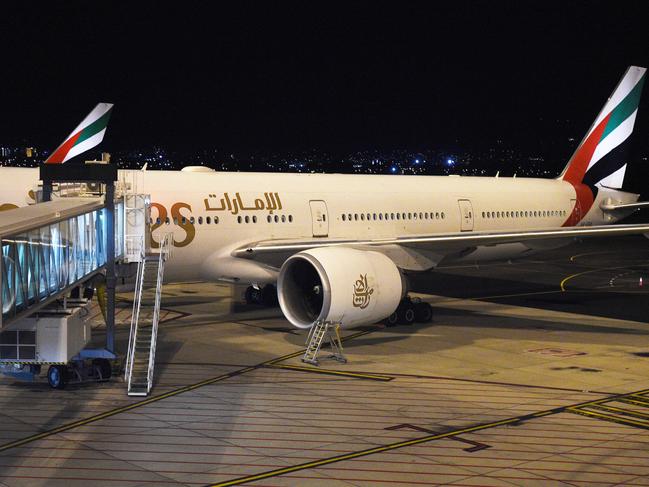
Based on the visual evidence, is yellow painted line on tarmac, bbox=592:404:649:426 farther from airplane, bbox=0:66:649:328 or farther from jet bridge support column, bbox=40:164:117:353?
jet bridge support column, bbox=40:164:117:353

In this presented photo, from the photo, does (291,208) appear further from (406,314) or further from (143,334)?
(143,334)

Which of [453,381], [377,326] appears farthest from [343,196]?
[453,381]

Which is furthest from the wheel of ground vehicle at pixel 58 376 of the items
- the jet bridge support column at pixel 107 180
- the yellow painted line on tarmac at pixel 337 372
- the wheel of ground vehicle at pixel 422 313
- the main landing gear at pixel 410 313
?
the wheel of ground vehicle at pixel 422 313

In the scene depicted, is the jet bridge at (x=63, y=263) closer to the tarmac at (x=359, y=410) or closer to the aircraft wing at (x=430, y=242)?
the tarmac at (x=359, y=410)

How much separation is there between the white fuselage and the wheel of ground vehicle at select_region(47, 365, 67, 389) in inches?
238

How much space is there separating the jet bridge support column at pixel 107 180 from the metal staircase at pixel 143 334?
0.50m

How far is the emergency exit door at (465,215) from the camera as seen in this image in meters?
28.3

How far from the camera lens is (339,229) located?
83.5 feet

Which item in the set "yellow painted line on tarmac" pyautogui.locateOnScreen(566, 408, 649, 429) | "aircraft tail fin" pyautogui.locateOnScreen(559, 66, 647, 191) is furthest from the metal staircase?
"aircraft tail fin" pyautogui.locateOnScreen(559, 66, 647, 191)

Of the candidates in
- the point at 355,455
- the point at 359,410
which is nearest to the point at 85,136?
the point at 359,410

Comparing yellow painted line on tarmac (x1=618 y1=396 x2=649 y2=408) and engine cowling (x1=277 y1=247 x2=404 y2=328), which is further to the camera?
engine cowling (x1=277 y1=247 x2=404 y2=328)

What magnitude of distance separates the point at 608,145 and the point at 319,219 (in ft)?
41.4

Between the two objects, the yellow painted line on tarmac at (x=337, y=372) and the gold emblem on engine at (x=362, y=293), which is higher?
the gold emblem on engine at (x=362, y=293)

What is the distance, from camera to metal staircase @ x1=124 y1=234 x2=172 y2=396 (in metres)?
16.8
